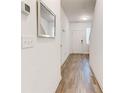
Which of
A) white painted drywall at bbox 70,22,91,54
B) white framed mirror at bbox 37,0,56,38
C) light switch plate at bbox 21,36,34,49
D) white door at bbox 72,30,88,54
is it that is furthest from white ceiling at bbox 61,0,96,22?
light switch plate at bbox 21,36,34,49

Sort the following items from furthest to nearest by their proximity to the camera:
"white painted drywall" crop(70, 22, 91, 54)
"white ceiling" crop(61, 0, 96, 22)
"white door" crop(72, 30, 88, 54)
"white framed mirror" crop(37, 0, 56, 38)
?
"white door" crop(72, 30, 88, 54), "white painted drywall" crop(70, 22, 91, 54), "white ceiling" crop(61, 0, 96, 22), "white framed mirror" crop(37, 0, 56, 38)

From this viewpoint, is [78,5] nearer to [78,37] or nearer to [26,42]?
[26,42]

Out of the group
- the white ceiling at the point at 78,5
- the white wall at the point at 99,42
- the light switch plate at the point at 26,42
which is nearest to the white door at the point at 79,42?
the white ceiling at the point at 78,5

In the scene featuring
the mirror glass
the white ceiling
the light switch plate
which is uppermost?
the white ceiling

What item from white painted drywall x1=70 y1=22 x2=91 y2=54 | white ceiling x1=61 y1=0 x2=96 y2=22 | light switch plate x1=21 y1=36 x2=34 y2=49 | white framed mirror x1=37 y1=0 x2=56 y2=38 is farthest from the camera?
white painted drywall x1=70 y1=22 x2=91 y2=54

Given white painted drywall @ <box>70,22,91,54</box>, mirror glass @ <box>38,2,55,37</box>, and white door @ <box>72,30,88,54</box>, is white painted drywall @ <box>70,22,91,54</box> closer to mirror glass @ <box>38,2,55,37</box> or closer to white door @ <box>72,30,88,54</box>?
white door @ <box>72,30,88,54</box>

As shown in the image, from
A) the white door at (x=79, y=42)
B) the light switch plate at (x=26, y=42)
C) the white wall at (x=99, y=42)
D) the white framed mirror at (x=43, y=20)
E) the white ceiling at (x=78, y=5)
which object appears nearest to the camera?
the light switch plate at (x=26, y=42)

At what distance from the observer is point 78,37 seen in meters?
10.1

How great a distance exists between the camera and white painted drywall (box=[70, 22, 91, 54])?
32.5 ft

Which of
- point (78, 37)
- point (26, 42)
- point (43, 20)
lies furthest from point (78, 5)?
point (78, 37)

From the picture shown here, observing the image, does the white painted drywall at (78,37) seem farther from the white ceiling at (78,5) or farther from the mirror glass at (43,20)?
the mirror glass at (43,20)

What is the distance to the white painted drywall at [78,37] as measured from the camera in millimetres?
9909
